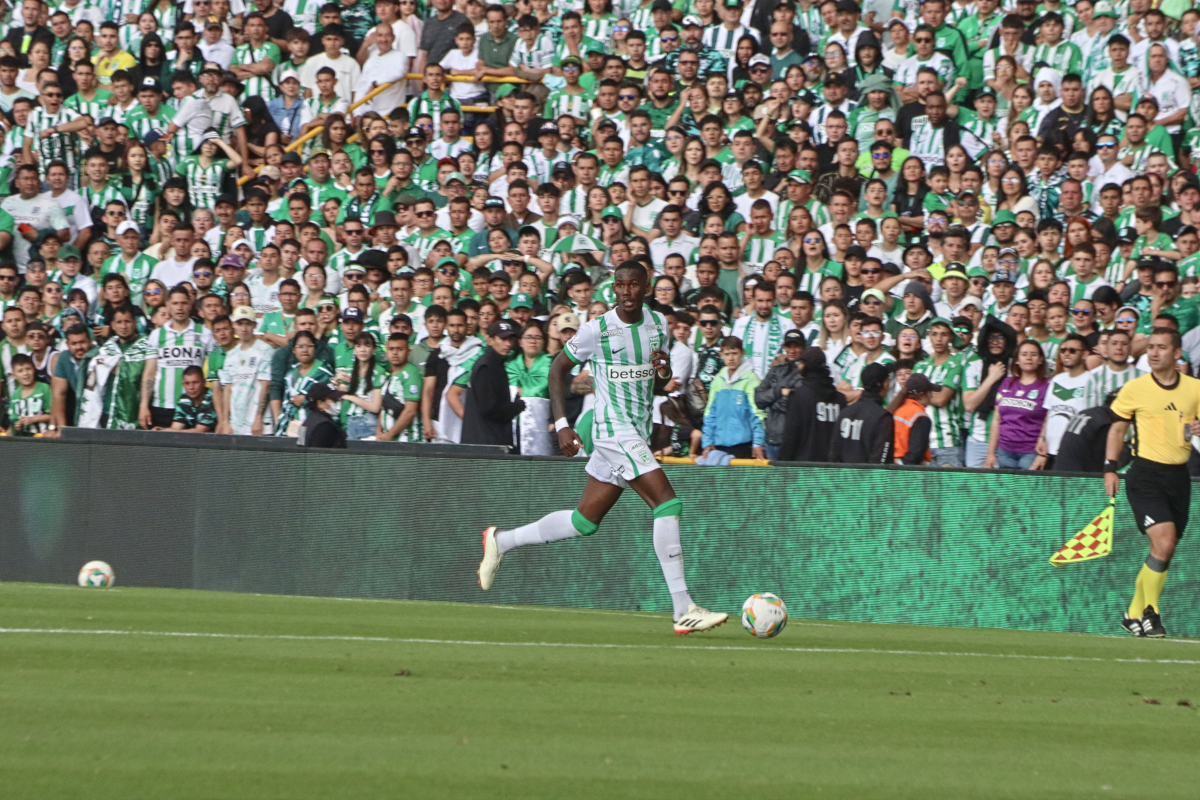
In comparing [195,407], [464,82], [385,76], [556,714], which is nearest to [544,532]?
[556,714]

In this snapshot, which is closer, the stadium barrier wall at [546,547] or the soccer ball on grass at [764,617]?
the soccer ball on grass at [764,617]

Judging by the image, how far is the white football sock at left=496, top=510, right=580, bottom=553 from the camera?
11.7 metres

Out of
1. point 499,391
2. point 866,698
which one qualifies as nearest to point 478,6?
point 499,391

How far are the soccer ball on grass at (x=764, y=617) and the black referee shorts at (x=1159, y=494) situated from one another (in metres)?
3.64

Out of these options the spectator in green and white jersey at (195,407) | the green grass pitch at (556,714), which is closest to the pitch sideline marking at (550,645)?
the green grass pitch at (556,714)

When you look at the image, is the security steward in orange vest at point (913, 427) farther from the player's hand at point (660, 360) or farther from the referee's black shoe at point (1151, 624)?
the player's hand at point (660, 360)

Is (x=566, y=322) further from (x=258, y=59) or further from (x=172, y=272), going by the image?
(x=258, y=59)

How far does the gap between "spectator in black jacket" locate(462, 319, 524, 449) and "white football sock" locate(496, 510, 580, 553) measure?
4.06 metres

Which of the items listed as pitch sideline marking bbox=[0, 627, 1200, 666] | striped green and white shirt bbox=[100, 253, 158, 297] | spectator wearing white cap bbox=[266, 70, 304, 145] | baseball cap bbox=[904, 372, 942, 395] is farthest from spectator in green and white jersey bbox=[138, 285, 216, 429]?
pitch sideline marking bbox=[0, 627, 1200, 666]

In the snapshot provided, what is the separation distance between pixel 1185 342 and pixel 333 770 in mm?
11447

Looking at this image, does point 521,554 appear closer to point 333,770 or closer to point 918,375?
point 918,375

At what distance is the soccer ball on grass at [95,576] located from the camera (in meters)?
16.2

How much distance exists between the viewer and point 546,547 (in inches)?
627

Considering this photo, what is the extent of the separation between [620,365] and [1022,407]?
5.13 metres
